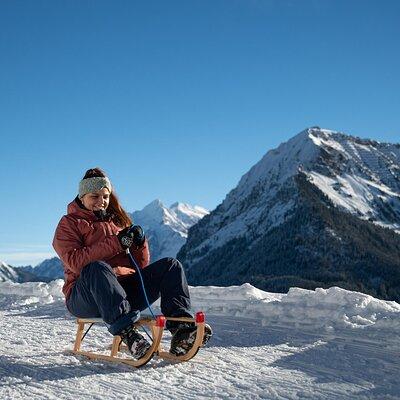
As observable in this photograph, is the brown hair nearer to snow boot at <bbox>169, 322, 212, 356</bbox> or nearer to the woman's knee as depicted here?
the woman's knee

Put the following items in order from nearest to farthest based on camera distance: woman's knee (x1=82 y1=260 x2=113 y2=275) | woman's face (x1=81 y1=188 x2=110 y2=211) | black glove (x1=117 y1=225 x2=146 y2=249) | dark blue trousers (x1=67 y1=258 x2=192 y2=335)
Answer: dark blue trousers (x1=67 y1=258 x2=192 y2=335) → woman's knee (x1=82 y1=260 x2=113 y2=275) → black glove (x1=117 y1=225 x2=146 y2=249) → woman's face (x1=81 y1=188 x2=110 y2=211)

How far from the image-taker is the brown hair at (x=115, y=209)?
5.32m

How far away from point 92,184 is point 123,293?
1127mm

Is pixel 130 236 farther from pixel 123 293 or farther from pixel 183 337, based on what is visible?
pixel 183 337

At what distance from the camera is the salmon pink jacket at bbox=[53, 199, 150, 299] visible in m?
4.70

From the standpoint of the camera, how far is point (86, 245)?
16.4 ft

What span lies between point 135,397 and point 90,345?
7.32ft

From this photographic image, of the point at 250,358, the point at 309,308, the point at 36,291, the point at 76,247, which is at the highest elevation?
the point at 76,247

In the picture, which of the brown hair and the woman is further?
the brown hair

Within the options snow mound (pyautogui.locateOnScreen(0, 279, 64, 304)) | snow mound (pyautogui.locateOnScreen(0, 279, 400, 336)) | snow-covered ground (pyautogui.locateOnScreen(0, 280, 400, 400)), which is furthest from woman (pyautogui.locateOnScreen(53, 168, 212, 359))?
snow mound (pyautogui.locateOnScreen(0, 279, 64, 304))

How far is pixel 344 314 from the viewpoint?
7398 millimetres

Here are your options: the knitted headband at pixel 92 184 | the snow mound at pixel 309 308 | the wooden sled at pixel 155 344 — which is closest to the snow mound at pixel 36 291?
the snow mound at pixel 309 308

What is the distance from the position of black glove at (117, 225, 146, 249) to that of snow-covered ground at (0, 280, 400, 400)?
3.08 feet

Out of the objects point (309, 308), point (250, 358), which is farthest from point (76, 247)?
point (309, 308)
